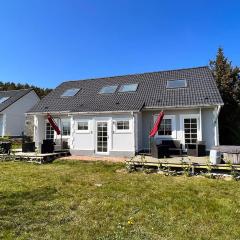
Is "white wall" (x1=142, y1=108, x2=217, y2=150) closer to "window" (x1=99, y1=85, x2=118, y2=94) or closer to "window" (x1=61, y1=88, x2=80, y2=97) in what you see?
"window" (x1=99, y1=85, x2=118, y2=94)

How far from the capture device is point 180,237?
481 centimetres

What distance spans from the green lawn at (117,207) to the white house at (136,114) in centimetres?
456

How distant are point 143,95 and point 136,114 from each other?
2.41m

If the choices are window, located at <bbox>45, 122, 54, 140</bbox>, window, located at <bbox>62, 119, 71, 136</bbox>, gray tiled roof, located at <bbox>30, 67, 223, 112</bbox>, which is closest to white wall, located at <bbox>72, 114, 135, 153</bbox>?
gray tiled roof, located at <bbox>30, 67, 223, 112</bbox>

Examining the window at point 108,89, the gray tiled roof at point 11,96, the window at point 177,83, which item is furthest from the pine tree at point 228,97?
the gray tiled roof at point 11,96

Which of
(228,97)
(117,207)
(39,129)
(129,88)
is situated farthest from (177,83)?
(117,207)

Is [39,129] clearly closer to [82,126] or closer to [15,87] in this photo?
[82,126]

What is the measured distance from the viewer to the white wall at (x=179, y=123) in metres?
14.5

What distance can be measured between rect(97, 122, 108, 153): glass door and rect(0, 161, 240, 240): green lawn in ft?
15.1

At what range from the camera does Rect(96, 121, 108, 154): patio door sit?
49.6ft

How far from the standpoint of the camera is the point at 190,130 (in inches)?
582

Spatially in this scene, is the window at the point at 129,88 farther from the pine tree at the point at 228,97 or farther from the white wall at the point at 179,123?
the pine tree at the point at 228,97

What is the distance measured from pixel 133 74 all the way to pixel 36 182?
1294cm

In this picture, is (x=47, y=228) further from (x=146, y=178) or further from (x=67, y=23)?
(x=67, y=23)
